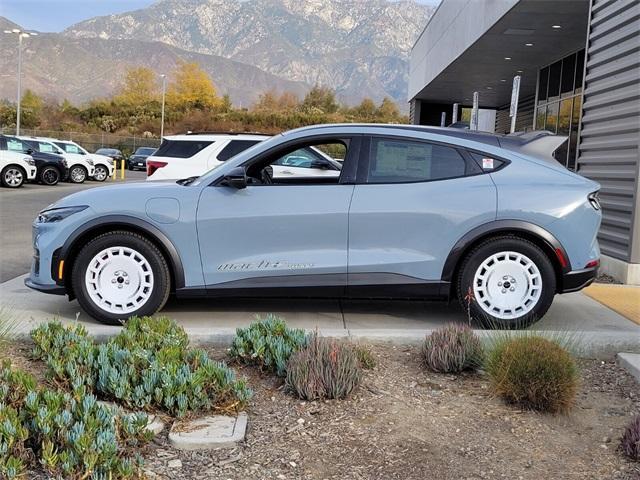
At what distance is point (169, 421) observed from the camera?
3.63 meters

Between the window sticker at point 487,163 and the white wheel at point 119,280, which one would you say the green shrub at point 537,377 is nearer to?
the window sticker at point 487,163

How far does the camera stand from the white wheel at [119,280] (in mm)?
5355

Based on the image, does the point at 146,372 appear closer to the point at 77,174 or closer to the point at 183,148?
the point at 183,148

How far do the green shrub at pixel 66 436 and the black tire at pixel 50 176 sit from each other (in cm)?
2298

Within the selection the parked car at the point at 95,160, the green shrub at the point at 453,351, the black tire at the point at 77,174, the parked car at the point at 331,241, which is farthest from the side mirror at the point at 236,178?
the parked car at the point at 95,160

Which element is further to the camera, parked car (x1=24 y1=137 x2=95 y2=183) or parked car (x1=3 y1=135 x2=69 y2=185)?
parked car (x1=24 y1=137 x2=95 y2=183)

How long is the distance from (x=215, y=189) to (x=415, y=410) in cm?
245

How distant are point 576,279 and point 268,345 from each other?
2622 mm

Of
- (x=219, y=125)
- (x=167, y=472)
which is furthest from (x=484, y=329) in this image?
(x=219, y=125)

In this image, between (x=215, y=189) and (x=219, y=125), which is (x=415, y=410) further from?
(x=219, y=125)

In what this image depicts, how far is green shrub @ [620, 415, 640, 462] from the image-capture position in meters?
3.39

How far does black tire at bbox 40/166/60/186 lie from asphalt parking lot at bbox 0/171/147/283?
1.14 feet

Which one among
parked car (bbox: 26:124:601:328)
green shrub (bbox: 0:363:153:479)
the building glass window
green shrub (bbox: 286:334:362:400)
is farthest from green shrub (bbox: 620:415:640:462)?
the building glass window

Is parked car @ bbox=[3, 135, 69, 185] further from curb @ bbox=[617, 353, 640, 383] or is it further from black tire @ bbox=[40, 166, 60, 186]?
curb @ bbox=[617, 353, 640, 383]
